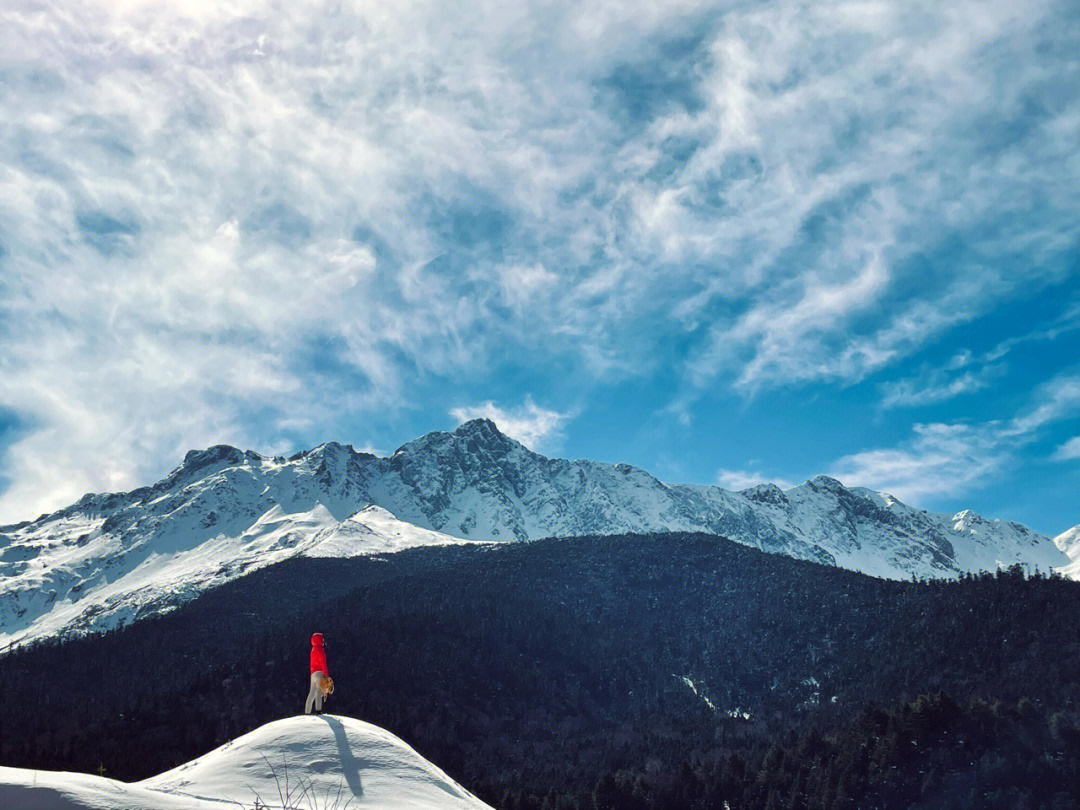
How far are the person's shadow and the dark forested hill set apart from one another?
306ft

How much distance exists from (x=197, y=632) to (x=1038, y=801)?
16525cm

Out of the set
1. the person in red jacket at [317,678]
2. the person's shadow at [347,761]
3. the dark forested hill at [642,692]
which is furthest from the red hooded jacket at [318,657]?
the dark forested hill at [642,692]

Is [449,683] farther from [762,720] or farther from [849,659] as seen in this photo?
[849,659]

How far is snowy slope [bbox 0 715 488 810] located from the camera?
31.8ft

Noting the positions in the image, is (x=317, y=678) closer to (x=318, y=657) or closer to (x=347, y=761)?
(x=318, y=657)

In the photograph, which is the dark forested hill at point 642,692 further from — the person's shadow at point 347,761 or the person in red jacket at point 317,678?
the person's shadow at point 347,761

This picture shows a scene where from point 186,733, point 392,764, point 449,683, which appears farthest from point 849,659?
point 392,764

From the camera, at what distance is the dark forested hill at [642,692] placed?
337 feet

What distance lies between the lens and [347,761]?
1248 centimetres

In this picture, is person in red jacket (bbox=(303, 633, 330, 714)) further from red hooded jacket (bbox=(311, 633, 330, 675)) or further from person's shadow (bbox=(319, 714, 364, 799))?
person's shadow (bbox=(319, 714, 364, 799))

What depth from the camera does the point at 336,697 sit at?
133 m

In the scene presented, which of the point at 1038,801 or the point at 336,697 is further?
the point at 336,697

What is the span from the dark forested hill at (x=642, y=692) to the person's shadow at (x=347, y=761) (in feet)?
306

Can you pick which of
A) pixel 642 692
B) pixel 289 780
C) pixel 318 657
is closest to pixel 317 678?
pixel 318 657
